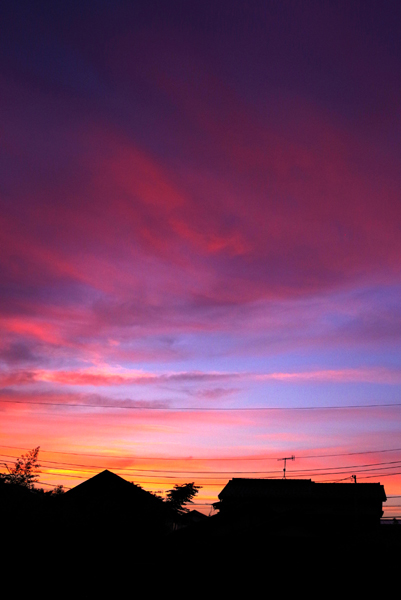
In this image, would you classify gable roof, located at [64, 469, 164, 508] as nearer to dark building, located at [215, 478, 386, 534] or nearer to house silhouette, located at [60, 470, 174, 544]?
house silhouette, located at [60, 470, 174, 544]

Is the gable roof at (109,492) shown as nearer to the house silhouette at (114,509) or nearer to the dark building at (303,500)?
the house silhouette at (114,509)

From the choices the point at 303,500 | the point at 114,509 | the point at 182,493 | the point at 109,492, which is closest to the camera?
the point at 114,509

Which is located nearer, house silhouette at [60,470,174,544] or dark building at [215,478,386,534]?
house silhouette at [60,470,174,544]

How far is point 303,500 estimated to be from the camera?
56344mm

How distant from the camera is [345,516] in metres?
51.7

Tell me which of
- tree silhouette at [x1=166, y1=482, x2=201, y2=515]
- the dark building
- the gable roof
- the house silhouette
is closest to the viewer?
the house silhouette

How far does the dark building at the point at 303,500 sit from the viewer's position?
162 feet

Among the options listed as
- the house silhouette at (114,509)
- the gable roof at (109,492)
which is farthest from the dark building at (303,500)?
the gable roof at (109,492)

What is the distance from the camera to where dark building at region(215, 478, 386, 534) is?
162 ft

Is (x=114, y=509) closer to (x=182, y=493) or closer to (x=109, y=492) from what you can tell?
(x=109, y=492)

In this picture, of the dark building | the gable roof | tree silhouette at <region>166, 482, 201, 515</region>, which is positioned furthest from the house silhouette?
tree silhouette at <region>166, 482, 201, 515</region>

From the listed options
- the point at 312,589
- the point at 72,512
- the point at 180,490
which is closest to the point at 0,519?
the point at 72,512

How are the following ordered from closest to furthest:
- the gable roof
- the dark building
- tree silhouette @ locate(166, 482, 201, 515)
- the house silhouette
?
the house silhouette
the dark building
the gable roof
tree silhouette @ locate(166, 482, 201, 515)

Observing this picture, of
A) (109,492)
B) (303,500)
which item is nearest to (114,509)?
(109,492)
